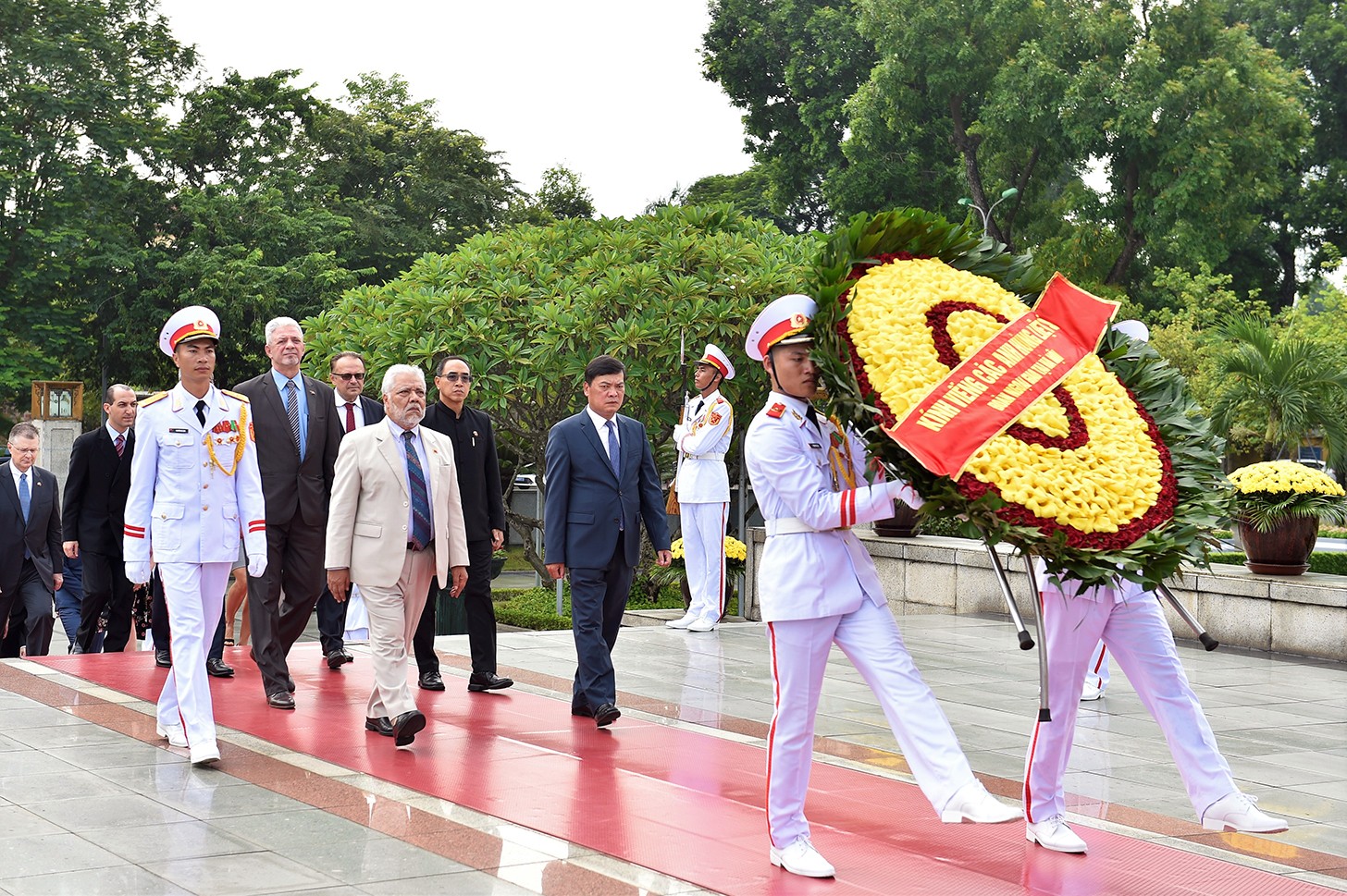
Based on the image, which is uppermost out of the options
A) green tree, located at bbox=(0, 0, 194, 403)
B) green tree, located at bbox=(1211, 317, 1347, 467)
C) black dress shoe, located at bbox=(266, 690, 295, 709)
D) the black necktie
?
green tree, located at bbox=(0, 0, 194, 403)

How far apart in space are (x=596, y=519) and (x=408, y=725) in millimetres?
1670

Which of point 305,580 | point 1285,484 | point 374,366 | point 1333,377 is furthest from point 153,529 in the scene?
point 1333,377

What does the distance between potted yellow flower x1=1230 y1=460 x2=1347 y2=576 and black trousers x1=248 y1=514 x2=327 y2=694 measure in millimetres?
7048

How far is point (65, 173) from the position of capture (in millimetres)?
30547

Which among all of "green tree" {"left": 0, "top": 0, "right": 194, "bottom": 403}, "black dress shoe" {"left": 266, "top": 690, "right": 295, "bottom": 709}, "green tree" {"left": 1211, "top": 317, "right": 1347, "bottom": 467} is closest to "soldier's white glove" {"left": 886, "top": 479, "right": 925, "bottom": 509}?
"black dress shoe" {"left": 266, "top": 690, "right": 295, "bottom": 709}

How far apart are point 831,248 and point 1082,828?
262 cm

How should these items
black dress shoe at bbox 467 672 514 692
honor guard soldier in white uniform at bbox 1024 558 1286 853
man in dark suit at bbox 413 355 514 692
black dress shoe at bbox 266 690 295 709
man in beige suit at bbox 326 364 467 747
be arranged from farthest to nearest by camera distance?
black dress shoe at bbox 467 672 514 692 → man in dark suit at bbox 413 355 514 692 → black dress shoe at bbox 266 690 295 709 → man in beige suit at bbox 326 364 467 747 → honor guard soldier in white uniform at bbox 1024 558 1286 853

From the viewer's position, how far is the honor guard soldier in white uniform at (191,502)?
23.2ft

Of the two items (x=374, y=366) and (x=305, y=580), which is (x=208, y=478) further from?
(x=374, y=366)

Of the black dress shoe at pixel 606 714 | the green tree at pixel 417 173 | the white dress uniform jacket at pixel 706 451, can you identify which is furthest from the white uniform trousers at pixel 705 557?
the green tree at pixel 417 173

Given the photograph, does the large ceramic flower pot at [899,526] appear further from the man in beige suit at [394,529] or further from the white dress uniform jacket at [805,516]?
the white dress uniform jacket at [805,516]

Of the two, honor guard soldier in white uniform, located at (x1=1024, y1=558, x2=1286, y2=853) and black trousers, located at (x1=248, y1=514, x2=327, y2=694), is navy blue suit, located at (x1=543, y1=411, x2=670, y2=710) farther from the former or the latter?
honor guard soldier in white uniform, located at (x1=1024, y1=558, x2=1286, y2=853)

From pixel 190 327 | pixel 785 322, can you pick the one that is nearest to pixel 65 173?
pixel 190 327

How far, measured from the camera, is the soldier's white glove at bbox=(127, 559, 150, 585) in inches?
282
